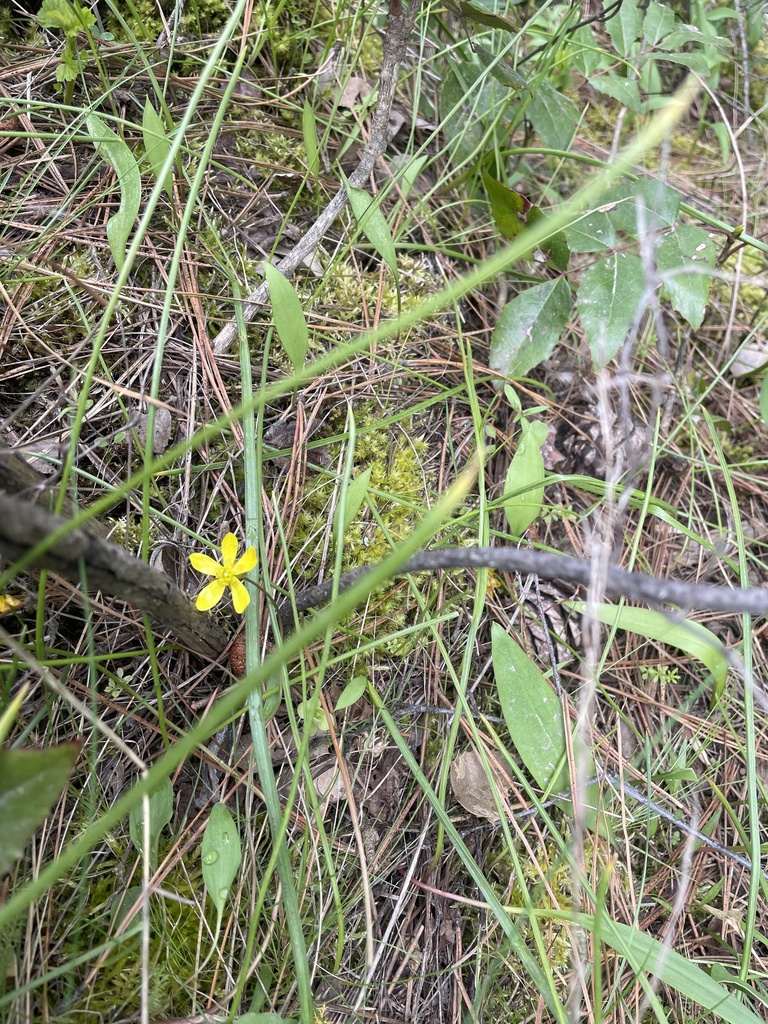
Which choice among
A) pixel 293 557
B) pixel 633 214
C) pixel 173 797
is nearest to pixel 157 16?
pixel 633 214

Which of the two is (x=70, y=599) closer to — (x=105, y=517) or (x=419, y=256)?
(x=105, y=517)

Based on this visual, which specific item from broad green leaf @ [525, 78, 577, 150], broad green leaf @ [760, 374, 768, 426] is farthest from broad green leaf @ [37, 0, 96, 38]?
broad green leaf @ [760, 374, 768, 426]

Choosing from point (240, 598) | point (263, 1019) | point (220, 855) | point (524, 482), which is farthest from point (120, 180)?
point (263, 1019)

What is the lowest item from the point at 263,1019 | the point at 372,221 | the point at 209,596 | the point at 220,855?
the point at 263,1019

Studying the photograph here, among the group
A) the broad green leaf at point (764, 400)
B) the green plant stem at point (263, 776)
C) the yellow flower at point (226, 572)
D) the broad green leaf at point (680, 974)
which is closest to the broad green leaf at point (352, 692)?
the green plant stem at point (263, 776)

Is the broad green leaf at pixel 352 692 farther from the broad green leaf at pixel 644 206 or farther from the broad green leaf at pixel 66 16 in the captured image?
the broad green leaf at pixel 66 16

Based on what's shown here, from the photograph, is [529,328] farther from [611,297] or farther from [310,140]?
[310,140]
